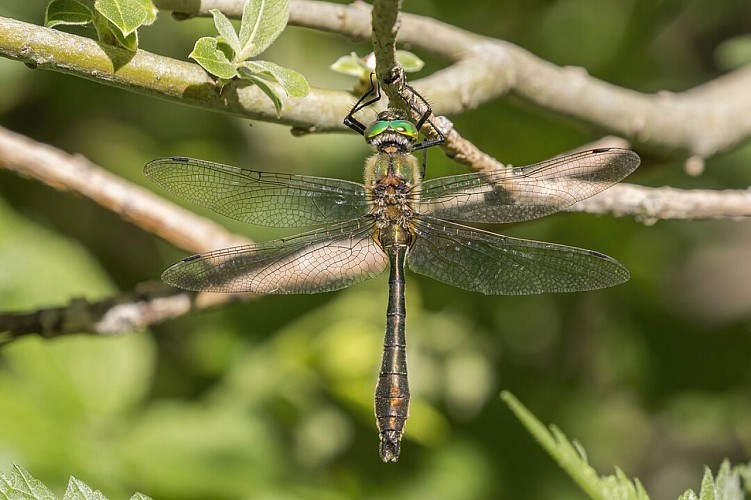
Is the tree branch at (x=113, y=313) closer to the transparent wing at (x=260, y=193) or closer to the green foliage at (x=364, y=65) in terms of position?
the transparent wing at (x=260, y=193)

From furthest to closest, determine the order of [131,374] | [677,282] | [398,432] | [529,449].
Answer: [677,282]
[529,449]
[131,374]
[398,432]

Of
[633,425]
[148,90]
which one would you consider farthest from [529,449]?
[148,90]

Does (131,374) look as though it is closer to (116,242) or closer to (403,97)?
(116,242)

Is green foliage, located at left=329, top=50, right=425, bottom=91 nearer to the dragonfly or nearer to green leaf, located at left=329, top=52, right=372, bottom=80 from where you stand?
green leaf, located at left=329, top=52, right=372, bottom=80

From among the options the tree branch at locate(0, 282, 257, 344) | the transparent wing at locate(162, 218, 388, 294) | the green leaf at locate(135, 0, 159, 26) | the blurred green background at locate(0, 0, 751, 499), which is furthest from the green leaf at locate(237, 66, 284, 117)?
the blurred green background at locate(0, 0, 751, 499)

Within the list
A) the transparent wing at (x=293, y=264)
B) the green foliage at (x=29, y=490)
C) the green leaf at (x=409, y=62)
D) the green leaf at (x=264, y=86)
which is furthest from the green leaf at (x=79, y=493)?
the green leaf at (x=409, y=62)

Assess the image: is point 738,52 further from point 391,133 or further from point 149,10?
point 149,10
